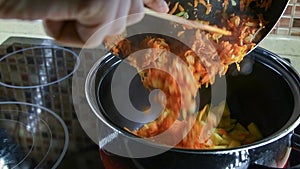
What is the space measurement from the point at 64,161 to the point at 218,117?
1.01 feet

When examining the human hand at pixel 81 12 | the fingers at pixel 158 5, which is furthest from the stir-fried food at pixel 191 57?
the human hand at pixel 81 12

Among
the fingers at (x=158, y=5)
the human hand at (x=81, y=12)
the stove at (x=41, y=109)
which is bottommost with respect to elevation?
the stove at (x=41, y=109)

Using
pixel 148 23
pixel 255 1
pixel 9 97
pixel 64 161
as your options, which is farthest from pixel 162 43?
pixel 9 97

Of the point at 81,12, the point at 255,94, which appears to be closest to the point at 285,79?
the point at 255,94

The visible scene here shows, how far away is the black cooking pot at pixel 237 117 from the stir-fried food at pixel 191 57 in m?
0.05

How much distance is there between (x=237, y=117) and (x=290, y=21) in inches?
10.7

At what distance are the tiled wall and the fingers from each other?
43 centimetres

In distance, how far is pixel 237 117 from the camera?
2.93 feet

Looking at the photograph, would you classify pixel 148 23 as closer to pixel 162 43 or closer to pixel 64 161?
pixel 162 43

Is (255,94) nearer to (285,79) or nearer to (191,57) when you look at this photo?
(285,79)

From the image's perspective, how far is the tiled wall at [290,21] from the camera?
0.97 m

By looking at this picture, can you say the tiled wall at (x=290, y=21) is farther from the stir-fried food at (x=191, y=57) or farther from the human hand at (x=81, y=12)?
the human hand at (x=81, y=12)

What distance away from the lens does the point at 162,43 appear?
0.71 m

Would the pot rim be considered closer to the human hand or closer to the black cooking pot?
the black cooking pot
